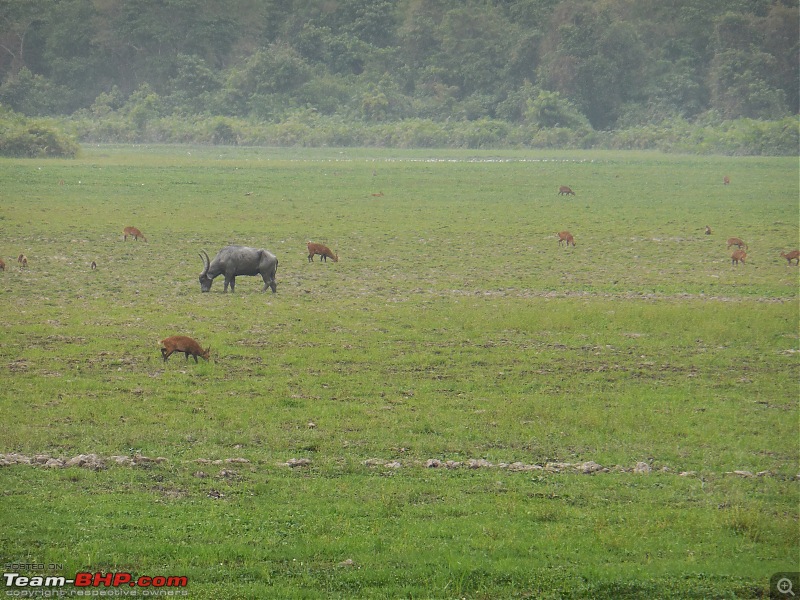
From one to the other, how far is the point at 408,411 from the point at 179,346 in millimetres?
4089

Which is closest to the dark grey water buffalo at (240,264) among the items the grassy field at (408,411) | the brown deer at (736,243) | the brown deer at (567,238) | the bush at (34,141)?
the grassy field at (408,411)

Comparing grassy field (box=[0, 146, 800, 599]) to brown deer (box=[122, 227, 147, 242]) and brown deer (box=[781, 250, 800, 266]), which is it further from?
brown deer (box=[122, 227, 147, 242])

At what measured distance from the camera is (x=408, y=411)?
1374 cm

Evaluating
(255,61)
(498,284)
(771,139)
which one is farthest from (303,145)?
(498,284)

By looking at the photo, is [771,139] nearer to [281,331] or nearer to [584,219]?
[584,219]

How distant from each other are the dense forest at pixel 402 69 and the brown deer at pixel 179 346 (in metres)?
59.7

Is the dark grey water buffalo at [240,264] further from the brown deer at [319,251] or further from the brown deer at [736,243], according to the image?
the brown deer at [736,243]

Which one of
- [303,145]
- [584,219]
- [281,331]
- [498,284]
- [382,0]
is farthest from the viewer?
[382,0]

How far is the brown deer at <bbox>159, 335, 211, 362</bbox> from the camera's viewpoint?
52.0ft

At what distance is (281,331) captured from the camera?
1870cm

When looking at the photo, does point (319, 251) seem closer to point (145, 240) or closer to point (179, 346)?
point (145, 240)

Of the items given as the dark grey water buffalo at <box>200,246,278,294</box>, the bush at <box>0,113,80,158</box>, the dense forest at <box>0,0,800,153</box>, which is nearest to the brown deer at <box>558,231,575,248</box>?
the dark grey water buffalo at <box>200,246,278,294</box>

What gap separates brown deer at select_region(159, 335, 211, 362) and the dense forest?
59.7 metres

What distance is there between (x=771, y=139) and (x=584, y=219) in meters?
33.7
